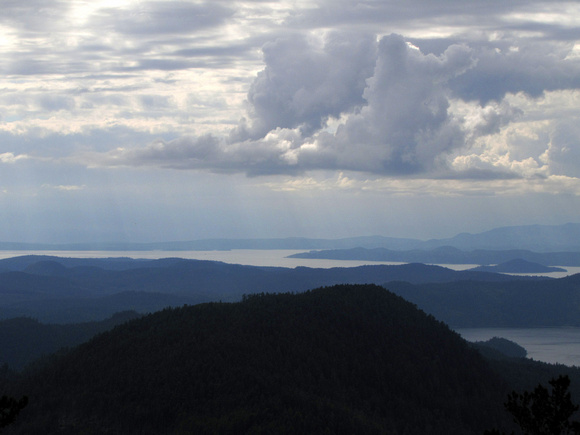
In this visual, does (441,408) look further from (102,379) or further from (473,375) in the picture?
(102,379)

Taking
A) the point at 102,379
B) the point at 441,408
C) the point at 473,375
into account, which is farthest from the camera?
the point at 473,375

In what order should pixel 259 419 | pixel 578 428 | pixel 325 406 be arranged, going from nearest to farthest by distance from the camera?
pixel 578 428 → pixel 259 419 → pixel 325 406

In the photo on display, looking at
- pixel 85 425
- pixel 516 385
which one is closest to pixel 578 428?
pixel 85 425

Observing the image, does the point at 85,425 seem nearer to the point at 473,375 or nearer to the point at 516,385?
the point at 473,375

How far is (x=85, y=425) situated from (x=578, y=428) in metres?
107

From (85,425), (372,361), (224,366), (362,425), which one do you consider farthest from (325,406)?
(85,425)

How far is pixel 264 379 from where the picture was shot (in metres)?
145

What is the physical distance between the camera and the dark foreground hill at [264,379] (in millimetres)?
130250

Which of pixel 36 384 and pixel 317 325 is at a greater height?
pixel 317 325

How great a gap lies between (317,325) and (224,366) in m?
43.0

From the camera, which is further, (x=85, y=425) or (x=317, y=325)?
(x=317, y=325)

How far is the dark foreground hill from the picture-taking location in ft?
427

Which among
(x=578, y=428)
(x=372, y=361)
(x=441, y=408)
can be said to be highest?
(x=578, y=428)

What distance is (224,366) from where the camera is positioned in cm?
14925
